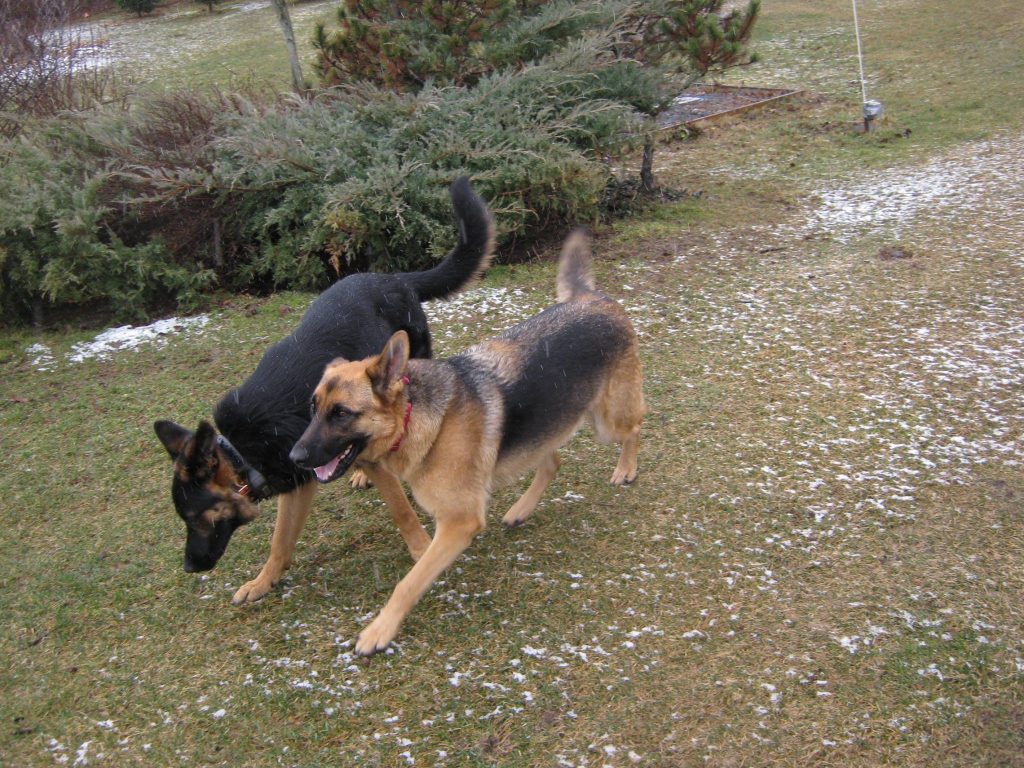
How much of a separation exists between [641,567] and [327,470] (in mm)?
1802

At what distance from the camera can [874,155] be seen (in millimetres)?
10734

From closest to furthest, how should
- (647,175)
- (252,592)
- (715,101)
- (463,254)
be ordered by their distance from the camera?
(252,592) < (463,254) < (647,175) < (715,101)

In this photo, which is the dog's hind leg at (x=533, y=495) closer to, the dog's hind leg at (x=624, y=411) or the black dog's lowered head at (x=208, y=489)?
the dog's hind leg at (x=624, y=411)

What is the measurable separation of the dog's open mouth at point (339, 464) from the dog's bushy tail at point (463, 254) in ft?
6.42

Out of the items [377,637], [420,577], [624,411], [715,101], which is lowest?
[377,637]

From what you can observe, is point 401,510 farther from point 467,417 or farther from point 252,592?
point 252,592

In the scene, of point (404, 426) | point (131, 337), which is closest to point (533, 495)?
point (404, 426)

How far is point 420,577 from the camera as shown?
3.77 metres

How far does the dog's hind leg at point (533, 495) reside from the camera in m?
4.71

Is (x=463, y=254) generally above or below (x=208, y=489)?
above

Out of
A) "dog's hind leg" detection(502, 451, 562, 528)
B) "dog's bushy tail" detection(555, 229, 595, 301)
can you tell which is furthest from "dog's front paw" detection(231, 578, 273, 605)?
"dog's bushy tail" detection(555, 229, 595, 301)

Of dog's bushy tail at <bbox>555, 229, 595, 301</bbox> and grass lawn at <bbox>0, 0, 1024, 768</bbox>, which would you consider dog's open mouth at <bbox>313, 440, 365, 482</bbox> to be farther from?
dog's bushy tail at <bbox>555, 229, 595, 301</bbox>

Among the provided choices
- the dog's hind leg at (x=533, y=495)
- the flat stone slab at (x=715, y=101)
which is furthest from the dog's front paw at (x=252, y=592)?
the flat stone slab at (x=715, y=101)

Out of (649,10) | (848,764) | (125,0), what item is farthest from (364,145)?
(125,0)
